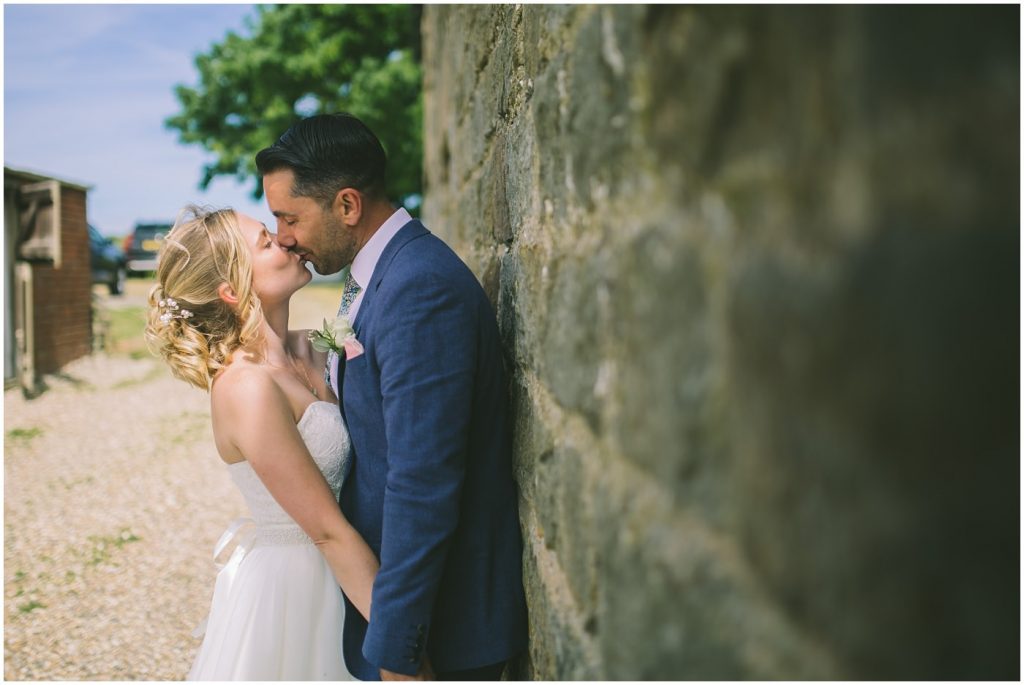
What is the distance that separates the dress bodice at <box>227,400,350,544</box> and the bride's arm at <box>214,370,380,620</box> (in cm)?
12

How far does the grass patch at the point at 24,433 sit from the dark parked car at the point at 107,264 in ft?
38.4

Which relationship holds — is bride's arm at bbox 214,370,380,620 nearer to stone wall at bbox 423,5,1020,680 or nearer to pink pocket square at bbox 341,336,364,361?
pink pocket square at bbox 341,336,364,361

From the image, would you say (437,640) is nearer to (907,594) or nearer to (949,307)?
(907,594)

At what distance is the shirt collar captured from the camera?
7.98 ft

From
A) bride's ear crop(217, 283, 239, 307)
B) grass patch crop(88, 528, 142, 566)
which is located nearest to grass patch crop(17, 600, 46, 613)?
grass patch crop(88, 528, 142, 566)

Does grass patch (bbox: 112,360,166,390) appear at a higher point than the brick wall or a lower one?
lower

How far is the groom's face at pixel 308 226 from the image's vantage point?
2486 millimetres

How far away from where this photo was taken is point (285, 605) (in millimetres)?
2695

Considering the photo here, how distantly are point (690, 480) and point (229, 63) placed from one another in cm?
2510

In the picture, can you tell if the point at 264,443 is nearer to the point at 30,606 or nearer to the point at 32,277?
the point at 30,606

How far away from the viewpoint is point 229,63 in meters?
23.4

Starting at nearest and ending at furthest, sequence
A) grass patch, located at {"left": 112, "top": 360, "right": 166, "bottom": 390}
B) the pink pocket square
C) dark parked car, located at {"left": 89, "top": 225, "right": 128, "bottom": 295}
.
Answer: the pink pocket square, grass patch, located at {"left": 112, "top": 360, "right": 166, "bottom": 390}, dark parked car, located at {"left": 89, "top": 225, "right": 128, "bottom": 295}

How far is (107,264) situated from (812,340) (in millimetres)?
22846

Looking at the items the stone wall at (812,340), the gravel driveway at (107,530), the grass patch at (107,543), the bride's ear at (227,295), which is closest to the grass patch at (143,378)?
the gravel driveway at (107,530)
